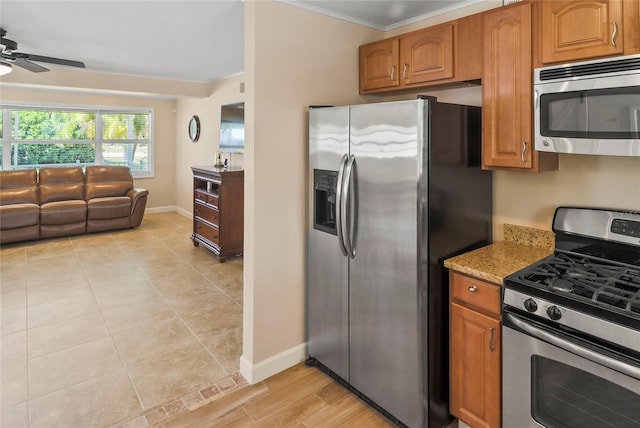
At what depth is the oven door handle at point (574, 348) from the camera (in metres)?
1.34

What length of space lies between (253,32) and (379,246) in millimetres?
1462

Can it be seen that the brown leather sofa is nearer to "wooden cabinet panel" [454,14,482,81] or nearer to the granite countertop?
"wooden cabinet panel" [454,14,482,81]

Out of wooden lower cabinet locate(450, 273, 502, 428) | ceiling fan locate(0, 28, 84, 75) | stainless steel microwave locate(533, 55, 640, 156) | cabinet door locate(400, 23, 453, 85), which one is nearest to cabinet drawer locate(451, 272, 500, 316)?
wooden lower cabinet locate(450, 273, 502, 428)

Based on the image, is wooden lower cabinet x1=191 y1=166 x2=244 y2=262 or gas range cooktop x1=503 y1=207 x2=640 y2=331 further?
wooden lower cabinet x1=191 y1=166 x2=244 y2=262

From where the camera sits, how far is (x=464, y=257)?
203cm

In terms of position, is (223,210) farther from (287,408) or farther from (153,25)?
(287,408)

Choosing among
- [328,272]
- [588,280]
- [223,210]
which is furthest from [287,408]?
[223,210]

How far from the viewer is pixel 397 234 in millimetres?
2012

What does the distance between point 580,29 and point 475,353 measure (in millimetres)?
1558

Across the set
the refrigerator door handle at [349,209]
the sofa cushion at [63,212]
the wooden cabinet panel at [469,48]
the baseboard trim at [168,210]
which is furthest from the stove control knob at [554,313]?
the baseboard trim at [168,210]

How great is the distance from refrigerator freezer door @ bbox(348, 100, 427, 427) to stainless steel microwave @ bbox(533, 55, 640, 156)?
58cm

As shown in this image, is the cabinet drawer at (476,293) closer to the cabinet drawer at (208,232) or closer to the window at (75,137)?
the cabinet drawer at (208,232)

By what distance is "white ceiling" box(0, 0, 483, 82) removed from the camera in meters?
2.62

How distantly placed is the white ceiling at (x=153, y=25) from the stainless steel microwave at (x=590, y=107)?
3.24ft
